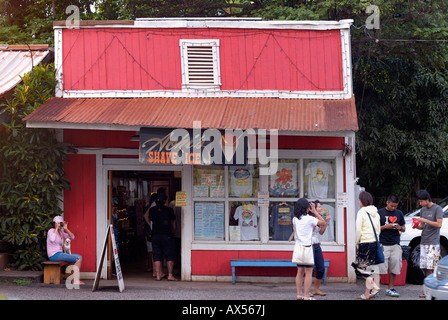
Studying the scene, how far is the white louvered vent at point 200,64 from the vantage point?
468 inches

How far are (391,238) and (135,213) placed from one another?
8.22 m

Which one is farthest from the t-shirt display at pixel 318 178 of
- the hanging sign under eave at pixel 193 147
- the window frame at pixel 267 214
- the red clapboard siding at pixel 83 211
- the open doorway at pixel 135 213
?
the red clapboard siding at pixel 83 211

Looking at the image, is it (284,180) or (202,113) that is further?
(284,180)

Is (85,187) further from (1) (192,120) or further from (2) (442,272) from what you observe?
(2) (442,272)

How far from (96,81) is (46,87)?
106 centimetres

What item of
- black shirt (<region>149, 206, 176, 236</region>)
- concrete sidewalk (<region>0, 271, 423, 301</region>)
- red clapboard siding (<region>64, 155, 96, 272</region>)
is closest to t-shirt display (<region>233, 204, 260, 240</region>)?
concrete sidewalk (<region>0, 271, 423, 301</region>)

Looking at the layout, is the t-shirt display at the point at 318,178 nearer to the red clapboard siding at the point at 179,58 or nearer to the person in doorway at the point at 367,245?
the red clapboard siding at the point at 179,58

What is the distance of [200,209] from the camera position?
11.7 metres

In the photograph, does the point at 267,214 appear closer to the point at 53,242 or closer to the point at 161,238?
the point at 161,238

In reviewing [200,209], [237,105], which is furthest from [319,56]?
[200,209]

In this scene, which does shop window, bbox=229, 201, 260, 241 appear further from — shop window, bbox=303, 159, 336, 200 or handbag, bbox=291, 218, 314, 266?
handbag, bbox=291, 218, 314, 266

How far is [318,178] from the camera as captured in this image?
11.7 m

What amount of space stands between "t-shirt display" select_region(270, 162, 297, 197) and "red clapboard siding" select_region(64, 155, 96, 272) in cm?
388

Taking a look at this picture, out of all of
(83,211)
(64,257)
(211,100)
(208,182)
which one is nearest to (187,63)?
(211,100)
